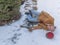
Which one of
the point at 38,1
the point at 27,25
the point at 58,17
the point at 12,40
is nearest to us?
the point at 12,40

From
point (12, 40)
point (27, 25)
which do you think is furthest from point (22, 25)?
point (12, 40)

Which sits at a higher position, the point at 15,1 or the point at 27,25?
the point at 15,1

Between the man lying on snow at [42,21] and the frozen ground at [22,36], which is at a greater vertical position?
the man lying on snow at [42,21]

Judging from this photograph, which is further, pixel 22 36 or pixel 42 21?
pixel 42 21

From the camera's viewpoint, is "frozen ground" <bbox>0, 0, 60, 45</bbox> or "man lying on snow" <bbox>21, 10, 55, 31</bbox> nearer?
"frozen ground" <bbox>0, 0, 60, 45</bbox>

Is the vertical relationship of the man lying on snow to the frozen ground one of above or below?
above

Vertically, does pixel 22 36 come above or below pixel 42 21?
below

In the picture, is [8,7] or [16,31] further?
[8,7]

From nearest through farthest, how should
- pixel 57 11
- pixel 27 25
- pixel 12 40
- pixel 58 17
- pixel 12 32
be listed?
pixel 12 40 < pixel 12 32 < pixel 27 25 < pixel 58 17 < pixel 57 11

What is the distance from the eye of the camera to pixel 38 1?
15.4 feet

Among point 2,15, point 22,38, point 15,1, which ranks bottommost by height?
point 22,38

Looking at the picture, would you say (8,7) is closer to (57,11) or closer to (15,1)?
(15,1)

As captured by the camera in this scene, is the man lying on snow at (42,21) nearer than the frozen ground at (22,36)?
No

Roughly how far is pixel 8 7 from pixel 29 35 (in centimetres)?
91
